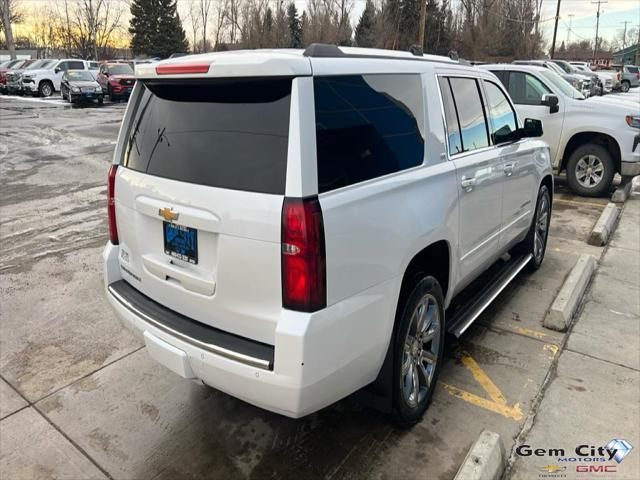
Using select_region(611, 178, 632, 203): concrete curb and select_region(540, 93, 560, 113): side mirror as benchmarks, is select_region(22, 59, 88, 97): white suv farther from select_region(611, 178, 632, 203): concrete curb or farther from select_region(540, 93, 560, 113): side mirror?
select_region(611, 178, 632, 203): concrete curb

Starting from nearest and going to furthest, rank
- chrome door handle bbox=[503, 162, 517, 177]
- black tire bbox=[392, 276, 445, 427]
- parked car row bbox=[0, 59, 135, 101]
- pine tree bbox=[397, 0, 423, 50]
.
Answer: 1. black tire bbox=[392, 276, 445, 427]
2. chrome door handle bbox=[503, 162, 517, 177]
3. parked car row bbox=[0, 59, 135, 101]
4. pine tree bbox=[397, 0, 423, 50]

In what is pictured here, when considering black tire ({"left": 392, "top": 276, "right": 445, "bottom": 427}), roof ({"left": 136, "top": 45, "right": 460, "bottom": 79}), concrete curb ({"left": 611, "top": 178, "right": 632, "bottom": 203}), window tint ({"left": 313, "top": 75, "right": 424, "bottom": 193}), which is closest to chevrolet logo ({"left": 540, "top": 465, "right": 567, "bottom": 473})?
black tire ({"left": 392, "top": 276, "right": 445, "bottom": 427})

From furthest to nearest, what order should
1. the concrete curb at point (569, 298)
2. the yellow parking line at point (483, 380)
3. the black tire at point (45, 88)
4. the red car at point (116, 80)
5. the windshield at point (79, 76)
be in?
the black tire at point (45, 88) < the red car at point (116, 80) < the windshield at point (79, 76) < the concrete curb at point (569, 298) < the yellow parking line at point (483, 380)

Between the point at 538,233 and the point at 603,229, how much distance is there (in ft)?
5.98

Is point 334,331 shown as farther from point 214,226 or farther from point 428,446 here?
point 428,446

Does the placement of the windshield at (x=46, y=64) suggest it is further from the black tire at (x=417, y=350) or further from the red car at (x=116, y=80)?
the black tire at (x=417, y=350)

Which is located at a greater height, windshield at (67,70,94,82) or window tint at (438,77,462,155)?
windshield at (67,70,94,82)

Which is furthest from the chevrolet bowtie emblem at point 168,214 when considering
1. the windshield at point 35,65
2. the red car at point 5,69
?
the red car at point 5,69

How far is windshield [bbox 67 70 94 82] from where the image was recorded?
80.0 ft

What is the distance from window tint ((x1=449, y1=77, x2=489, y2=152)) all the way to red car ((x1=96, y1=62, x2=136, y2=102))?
992 inches

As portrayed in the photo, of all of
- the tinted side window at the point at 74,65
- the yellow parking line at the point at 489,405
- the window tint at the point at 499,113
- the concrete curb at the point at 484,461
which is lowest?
the yellow parking line at the point at 489,405

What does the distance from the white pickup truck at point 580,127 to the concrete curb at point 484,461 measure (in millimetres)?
7221

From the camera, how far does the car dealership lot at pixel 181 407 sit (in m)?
2.81

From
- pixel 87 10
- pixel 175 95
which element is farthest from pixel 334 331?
pixel 87 10
